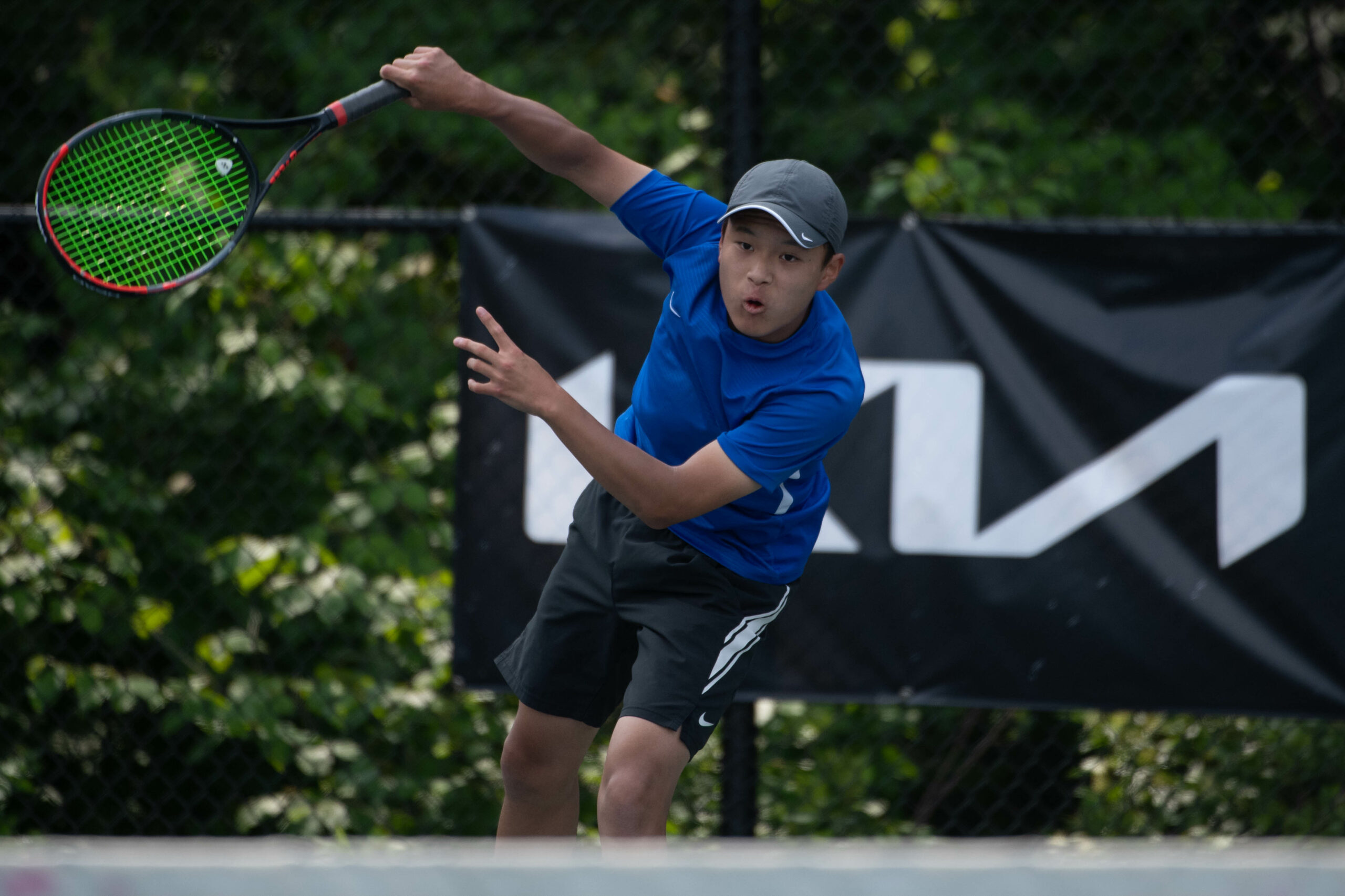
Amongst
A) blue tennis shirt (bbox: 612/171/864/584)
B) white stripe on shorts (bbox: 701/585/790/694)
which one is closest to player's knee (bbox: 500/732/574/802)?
white stripe on shorts (bbox: 701/585/790/694)

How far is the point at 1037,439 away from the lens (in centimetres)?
280

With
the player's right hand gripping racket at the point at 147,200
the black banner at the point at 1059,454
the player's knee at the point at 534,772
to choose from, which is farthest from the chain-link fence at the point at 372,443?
the player's knee at the point at 534,772

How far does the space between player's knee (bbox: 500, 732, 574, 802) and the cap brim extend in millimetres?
1053

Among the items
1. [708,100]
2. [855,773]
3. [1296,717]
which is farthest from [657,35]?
[1296,717]

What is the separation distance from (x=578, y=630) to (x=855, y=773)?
Answer: 1424 mm

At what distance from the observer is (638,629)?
90.1 inches

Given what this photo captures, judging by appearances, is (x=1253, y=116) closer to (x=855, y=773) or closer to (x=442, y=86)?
(x=855, y=773)

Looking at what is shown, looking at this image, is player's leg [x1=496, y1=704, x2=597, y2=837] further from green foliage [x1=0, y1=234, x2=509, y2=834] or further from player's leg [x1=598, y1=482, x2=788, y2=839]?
green foliage [x1=0, y1=234, x2=509, y2=834]

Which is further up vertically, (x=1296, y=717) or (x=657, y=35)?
(x=657, y=35)

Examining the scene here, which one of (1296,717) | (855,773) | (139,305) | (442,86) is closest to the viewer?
(442,86)

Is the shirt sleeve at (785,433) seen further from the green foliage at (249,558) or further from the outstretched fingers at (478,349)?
the green foliage at (249,558)

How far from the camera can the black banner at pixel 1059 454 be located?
2791 millimetres

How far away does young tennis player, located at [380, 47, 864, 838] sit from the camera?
1987mm

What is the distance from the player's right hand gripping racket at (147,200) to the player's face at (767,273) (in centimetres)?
69
